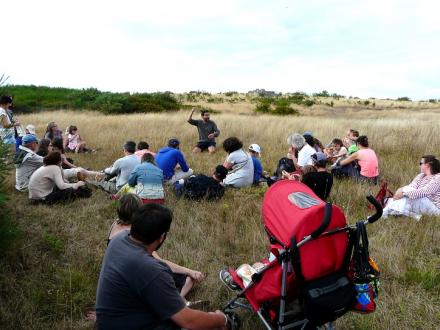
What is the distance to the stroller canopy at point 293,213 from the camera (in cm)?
282

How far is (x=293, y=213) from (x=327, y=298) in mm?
643

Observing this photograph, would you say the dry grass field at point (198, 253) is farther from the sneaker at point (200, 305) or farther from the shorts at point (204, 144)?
the shorts at point (204, 144)

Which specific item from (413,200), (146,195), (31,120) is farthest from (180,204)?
(31,120)

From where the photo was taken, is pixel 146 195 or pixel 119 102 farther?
pixel 119 102

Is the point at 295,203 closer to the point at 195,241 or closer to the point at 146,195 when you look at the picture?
the point at 195,241

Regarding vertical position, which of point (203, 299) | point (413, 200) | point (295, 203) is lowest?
point (203, 299)

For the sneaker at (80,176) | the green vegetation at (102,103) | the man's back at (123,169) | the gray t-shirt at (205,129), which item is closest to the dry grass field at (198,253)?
the man's back at (123,169)

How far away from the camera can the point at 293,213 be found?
3.00m

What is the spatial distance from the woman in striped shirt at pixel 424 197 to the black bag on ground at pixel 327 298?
3.64 m

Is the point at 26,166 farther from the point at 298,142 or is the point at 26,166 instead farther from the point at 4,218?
the point at 298,142

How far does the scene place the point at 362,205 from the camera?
266 inches

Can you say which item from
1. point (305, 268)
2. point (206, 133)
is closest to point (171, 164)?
point (206, 133)

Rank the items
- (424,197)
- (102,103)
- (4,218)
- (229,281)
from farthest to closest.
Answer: (102,103), (424,197), (4,218), (229,281)

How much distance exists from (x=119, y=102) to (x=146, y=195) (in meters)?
22.9
